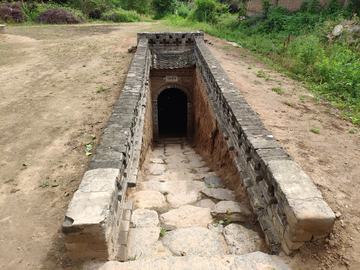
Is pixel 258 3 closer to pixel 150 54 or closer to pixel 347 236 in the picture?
pixel 150 54

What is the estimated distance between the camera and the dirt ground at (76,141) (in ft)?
7.52

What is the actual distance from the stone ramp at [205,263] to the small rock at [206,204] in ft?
4.03

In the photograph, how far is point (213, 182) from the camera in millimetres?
4402

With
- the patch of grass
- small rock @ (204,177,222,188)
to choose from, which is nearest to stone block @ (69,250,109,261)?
small rock @ (204,177,222,188)

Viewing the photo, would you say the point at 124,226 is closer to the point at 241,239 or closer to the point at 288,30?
the point at 241,239

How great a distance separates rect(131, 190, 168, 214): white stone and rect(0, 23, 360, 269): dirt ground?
35.3 inches

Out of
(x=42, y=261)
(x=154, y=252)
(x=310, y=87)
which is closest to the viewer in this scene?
(x=42, y=261)

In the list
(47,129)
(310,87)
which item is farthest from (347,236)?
(310,87)

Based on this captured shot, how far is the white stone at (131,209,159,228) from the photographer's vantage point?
2896mm

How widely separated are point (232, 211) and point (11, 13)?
85.5ft

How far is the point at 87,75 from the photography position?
7.89m

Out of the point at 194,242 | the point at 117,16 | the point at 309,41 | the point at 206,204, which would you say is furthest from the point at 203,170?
the point at 117,16

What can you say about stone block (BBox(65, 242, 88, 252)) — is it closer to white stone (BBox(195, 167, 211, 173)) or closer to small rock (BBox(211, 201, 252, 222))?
small rock (BBox(211, 201, 252, 222))

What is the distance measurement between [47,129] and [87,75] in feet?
12.0
